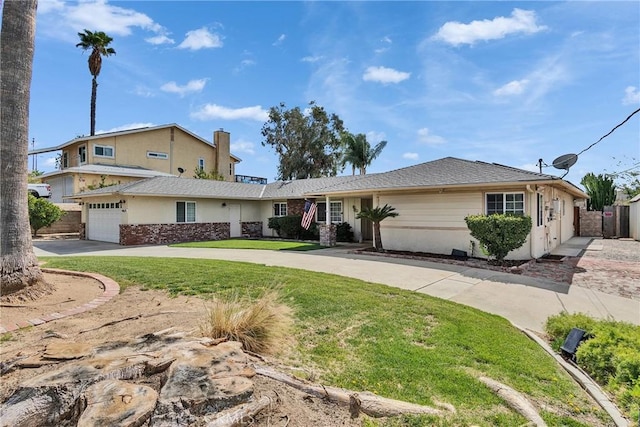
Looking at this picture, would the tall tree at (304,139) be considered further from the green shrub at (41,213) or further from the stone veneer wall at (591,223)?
the stone veneer wall at (591,223)

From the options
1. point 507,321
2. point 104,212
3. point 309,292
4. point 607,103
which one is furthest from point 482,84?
point 104,212

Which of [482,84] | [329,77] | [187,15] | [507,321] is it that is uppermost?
[329,77]

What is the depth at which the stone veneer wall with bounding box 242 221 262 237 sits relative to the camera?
2284 centimetres

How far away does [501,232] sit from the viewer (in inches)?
415

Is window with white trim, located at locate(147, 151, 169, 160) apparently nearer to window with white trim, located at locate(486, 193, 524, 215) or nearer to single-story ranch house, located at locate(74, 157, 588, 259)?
single-story ranch house, located at locate(74, 157, 588, 259)

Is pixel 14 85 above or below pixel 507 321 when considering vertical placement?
above

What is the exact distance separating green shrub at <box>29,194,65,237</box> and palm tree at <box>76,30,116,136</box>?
15.2 meters

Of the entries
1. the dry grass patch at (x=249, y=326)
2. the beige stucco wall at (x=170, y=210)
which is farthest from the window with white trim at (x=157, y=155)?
the dry grass patch at (x=249, y=326)

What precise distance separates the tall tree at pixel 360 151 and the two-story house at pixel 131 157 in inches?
505

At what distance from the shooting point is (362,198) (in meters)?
18.7

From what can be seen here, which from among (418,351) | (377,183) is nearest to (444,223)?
(377,183)

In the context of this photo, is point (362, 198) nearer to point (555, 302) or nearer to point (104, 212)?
point (555, 302)

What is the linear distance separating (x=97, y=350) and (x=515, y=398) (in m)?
3.74

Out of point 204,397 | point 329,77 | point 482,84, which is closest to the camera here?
point 204,397
